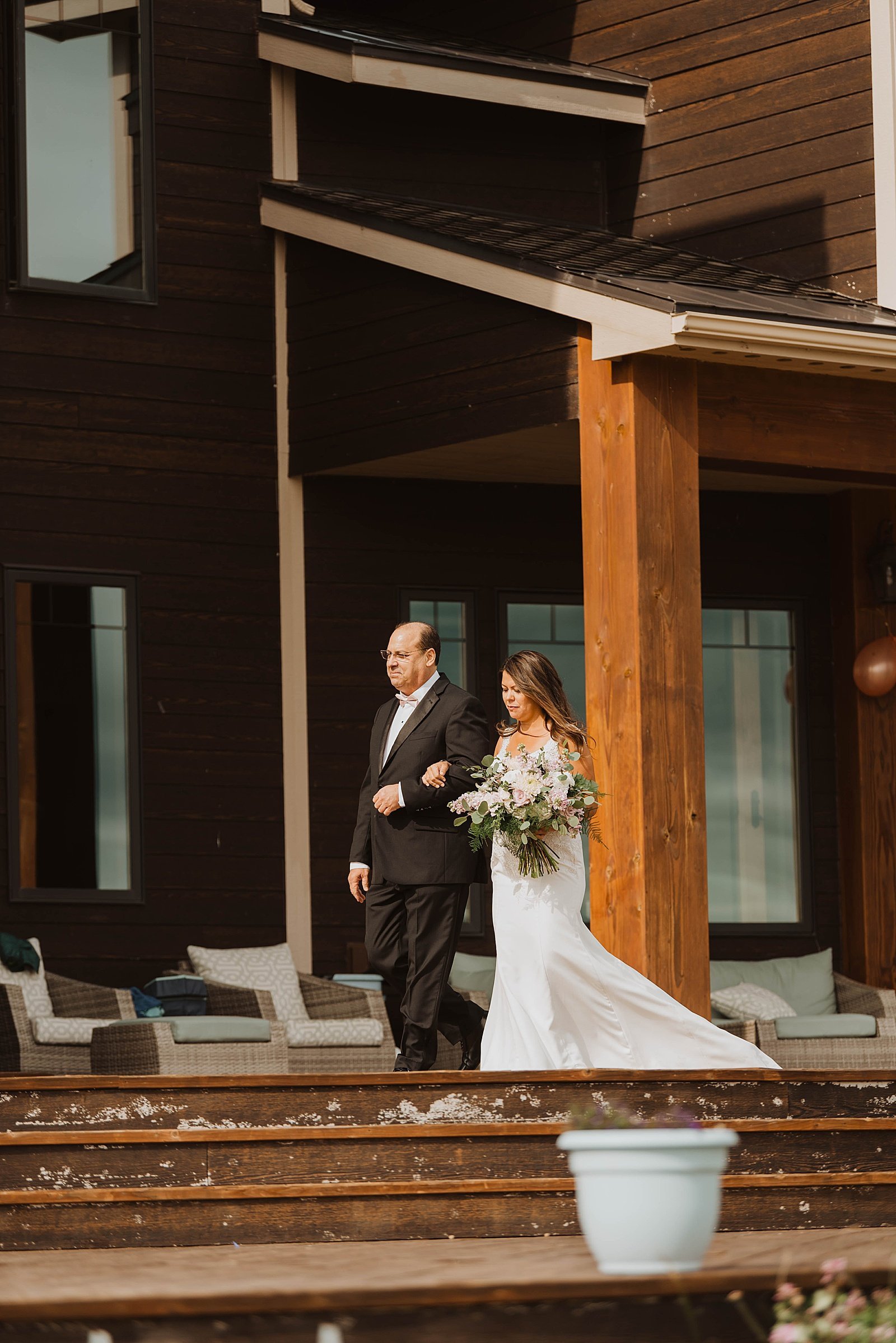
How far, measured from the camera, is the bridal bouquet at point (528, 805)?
7.60 m

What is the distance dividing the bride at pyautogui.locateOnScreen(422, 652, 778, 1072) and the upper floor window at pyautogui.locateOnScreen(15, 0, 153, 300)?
4.64 meters

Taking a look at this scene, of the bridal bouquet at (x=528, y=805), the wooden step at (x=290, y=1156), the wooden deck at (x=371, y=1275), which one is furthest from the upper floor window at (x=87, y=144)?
the wooden deck at (x=371, y=1275)

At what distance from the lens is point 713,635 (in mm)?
12859

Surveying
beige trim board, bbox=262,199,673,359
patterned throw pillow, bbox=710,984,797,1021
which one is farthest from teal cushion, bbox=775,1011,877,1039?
beige trim board, bbox=262,199,673,359

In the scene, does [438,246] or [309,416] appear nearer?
[438,246]

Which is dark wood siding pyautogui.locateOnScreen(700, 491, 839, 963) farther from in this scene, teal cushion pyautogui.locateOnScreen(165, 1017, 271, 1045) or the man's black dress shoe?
the man's black dress shoe

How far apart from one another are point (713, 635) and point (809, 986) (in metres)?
2.20

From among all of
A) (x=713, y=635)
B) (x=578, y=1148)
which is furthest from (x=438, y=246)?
(x=578, y=1148)

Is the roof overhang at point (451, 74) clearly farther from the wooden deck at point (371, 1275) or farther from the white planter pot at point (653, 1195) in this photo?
the white planter pot at point (653, 1195)

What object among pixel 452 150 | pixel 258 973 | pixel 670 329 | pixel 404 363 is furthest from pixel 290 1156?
pixel 452 150

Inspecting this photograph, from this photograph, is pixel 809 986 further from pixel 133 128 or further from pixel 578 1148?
pixel 578 1148

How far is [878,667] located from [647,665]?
399 cm

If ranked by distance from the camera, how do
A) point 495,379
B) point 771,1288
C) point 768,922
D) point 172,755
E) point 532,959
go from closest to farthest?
point 771,1288, point 532,959, point 495,379, point 172,755, point 768,922

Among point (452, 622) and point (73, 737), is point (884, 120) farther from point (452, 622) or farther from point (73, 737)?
point (73, 737)
